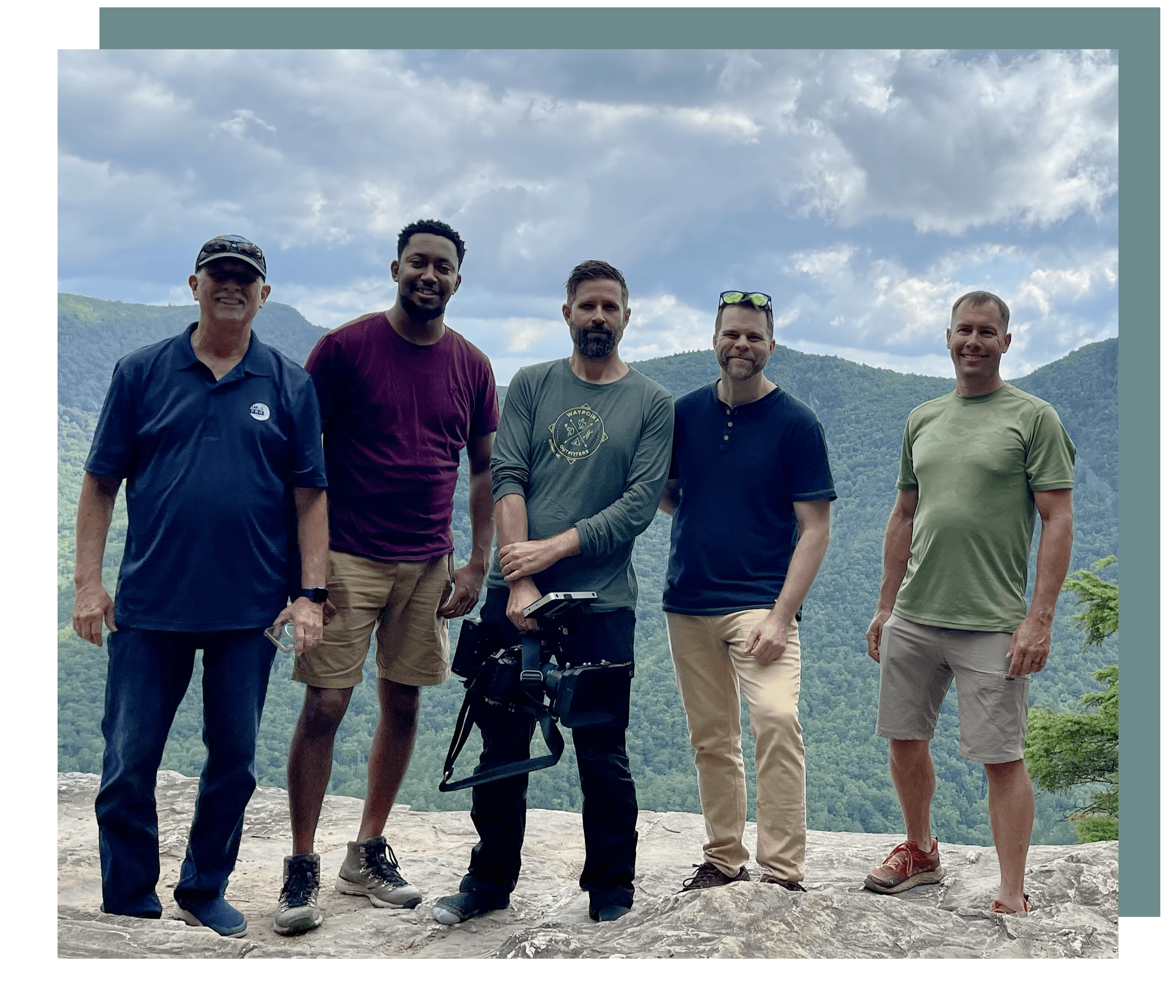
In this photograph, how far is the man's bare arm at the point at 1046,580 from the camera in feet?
12.2

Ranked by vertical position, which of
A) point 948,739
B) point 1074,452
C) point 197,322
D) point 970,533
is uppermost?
point 197,322

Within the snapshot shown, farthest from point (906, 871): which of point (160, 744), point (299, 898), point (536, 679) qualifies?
point (160, 744)

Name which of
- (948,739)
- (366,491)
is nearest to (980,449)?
(366,491)

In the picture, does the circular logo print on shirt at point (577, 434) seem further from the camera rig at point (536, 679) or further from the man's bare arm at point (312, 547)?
the man's bare arm at point (312, 547)

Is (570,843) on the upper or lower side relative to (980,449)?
lower

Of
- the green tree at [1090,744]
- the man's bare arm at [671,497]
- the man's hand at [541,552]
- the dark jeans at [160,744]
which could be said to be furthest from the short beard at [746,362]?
the green tree at [1090,744]

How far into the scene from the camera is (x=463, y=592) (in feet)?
14.3

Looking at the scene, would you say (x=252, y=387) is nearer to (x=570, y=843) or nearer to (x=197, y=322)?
(x=197, y=322)

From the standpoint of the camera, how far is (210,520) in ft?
11.8

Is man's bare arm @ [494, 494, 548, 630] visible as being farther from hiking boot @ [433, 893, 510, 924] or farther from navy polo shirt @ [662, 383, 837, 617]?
hiking boot @ [433, 893, 510, 924]

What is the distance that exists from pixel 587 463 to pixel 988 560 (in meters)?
1.50

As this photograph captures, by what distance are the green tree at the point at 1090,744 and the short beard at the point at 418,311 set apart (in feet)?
27.2

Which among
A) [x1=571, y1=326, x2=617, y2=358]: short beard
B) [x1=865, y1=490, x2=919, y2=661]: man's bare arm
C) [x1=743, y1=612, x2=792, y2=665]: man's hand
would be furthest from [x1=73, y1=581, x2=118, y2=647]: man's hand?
[x1=865, y1=490, x2=919, y2=661]: man's bare arm

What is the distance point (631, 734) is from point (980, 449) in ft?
5.69
